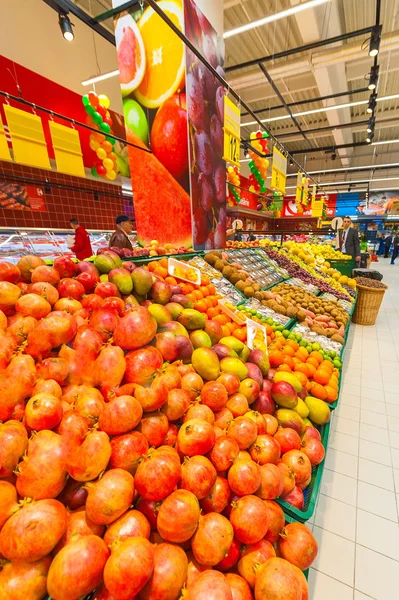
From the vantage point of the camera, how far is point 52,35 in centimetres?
623

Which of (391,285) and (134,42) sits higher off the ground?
(134,42)

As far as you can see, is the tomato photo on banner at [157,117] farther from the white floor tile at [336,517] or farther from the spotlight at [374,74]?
the spotlight at [374,74]

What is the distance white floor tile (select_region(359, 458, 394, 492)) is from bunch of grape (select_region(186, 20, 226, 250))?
3.31m

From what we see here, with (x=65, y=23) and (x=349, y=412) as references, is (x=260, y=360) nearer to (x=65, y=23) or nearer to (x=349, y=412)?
(x=349, y=412)

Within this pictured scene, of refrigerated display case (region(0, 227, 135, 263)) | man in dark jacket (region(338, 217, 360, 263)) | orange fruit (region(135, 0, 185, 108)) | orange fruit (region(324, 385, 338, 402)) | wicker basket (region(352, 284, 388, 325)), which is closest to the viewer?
orange fruit (region(324, 385, 338, 402))

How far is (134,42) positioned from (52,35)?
13.7ft

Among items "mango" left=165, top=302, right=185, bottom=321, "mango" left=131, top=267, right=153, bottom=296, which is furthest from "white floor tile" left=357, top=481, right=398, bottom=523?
"mango" left=131, top=267, right=153, bottom=296

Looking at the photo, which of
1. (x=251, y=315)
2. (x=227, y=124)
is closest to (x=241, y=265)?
(x=251, y=315)

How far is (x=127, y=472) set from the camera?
900mm

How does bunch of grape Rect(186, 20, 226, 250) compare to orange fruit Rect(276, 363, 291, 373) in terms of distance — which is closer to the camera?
orange fruit Rect(276, 363, 291, 373)

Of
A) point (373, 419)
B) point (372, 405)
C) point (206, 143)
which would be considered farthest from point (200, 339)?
point (206, 143)

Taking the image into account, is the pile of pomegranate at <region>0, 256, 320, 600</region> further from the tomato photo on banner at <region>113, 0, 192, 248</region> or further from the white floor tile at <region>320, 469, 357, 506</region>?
the tomato photo on banner at <region>113, 0, 192, 248</region>

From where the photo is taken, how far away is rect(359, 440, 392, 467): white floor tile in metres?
2.36

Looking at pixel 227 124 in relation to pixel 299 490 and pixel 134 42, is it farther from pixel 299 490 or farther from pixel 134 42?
pixel 299 490
